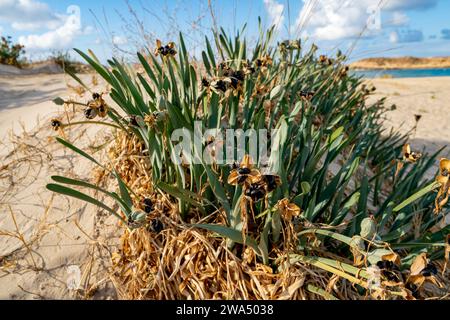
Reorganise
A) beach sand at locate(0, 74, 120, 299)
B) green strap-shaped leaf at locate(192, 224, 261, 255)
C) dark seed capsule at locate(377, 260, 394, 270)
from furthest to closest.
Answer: beach sand at locate(0, 74, 120, 299)
green strap-shaped leaf at locate(192, 224, 261, 255)
dark seed capsule at locate(377, 260, 394, 270)

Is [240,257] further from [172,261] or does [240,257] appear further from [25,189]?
[25,189]

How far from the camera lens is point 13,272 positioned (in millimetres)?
1260

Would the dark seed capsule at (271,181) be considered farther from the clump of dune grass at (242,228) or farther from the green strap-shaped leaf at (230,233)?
the green strap-shaped leaf at (230,233)

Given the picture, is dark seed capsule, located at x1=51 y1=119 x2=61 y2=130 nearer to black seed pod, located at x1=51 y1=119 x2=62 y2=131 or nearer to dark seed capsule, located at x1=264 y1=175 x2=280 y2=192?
black seed pod, located at x1=51 y1=119 x2=62 y2=131

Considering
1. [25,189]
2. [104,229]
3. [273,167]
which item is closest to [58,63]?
[25,189]

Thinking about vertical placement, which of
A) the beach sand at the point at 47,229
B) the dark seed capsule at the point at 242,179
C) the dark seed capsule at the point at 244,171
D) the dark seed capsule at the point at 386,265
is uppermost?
the dark seed capsule at the point at 244,171

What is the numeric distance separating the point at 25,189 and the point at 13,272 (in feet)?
1.90

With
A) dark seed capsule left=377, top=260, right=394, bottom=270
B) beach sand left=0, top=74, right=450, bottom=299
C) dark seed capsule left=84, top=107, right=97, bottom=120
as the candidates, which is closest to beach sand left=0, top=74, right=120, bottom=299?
beach sand left=0, top=74, right=450, bottom=299

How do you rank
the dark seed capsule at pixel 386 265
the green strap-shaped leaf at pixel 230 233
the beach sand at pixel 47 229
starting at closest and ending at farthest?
the dark seed capsule at pixel 386 265, the green strap-shaped leaf at pixel 230 233, the beach sand at pixel 47 229

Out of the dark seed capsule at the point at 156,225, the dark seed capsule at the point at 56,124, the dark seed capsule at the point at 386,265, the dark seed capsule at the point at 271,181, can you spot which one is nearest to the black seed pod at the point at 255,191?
the dark seed capsule at the point at 271,181

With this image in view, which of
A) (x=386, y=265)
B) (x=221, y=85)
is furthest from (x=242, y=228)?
(x=221, y=85)

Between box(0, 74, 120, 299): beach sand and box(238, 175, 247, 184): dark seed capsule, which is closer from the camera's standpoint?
box(238, 175, 247, 184): dark seed capsule

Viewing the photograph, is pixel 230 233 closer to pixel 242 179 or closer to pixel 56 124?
pixel 242 179

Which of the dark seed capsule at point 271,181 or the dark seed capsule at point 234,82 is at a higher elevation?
the dark seed capsule at point 234,82
